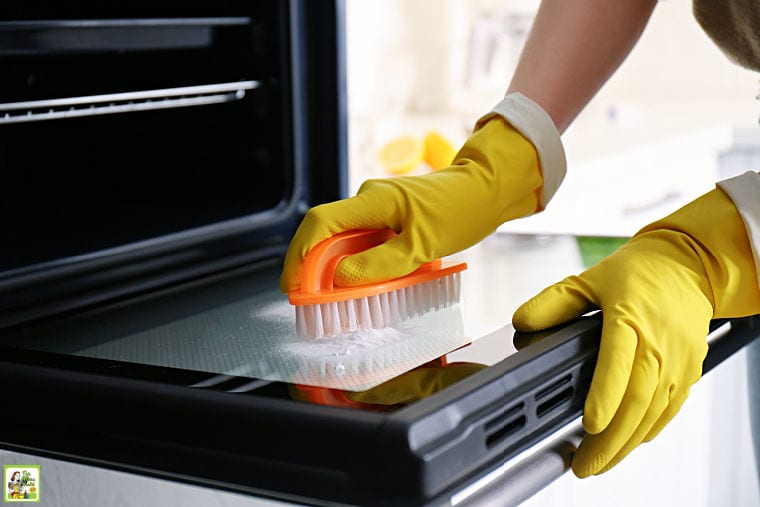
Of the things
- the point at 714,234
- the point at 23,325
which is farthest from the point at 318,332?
the point at 714,234

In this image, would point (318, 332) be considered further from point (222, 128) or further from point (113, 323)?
point (222, 128)

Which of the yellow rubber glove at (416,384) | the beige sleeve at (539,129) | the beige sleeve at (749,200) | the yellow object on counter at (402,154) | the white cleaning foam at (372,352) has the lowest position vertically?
the yellow object on counter at (402,154)

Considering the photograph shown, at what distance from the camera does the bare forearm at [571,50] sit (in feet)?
3.52

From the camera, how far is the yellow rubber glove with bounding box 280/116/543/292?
832mm

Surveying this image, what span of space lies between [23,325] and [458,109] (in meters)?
2.64

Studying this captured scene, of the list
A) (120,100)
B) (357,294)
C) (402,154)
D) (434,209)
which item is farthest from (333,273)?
(402,154)

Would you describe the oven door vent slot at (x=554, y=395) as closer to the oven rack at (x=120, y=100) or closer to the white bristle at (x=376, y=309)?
the white bristle at (x=376, y=309)

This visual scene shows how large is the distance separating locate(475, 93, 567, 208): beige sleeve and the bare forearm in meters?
0.03

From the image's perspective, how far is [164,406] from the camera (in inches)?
24.7

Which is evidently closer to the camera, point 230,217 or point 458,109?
point 230,217

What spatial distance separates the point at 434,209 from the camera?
92cm

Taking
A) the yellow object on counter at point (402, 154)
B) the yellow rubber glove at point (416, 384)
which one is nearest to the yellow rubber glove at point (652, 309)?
the yellow rubber glove at point (416, 384)

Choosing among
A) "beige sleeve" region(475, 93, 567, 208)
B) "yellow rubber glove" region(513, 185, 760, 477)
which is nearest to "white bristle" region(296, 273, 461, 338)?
"yellow rubber glove" region(513, 185, 760, 477)

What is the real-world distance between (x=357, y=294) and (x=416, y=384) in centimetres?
17
